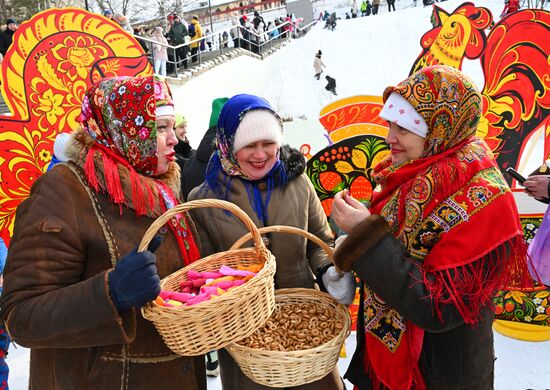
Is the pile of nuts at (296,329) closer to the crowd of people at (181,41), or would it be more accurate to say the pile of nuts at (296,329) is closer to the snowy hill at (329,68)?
the crowd of people at (181,41)

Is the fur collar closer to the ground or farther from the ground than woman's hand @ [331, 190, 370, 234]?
farther from the ground

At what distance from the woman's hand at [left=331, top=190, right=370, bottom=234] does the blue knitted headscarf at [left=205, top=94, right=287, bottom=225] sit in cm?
48

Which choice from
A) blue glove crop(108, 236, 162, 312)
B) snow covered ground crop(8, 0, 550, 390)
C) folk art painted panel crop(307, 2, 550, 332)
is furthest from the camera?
snow covered ground crop(8, 0, 550, 390)

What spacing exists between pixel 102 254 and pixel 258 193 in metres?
0.80

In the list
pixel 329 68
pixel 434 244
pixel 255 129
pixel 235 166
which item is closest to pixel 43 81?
pixel 235 166

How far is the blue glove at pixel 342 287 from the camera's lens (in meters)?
1.76

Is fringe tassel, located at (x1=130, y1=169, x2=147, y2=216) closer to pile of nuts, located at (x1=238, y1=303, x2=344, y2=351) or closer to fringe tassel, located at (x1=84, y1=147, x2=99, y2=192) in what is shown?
fringe tassel, located at (x1=84, y1=147, x2=99, y2=192)

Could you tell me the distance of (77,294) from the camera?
1.22m

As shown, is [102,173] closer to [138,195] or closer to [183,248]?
[138,195]

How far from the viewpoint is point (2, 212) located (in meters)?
3.88

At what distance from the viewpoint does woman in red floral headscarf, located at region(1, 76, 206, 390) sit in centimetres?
121

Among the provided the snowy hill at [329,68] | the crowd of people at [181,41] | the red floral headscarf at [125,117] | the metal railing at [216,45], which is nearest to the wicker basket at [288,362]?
the red floral headscarf at [125,117]

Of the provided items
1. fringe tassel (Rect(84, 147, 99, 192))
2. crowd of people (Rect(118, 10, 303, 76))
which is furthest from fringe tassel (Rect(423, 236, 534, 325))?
crowd of people (Rect(118, 10, 303, 76))

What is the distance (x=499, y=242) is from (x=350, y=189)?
2.08 m
